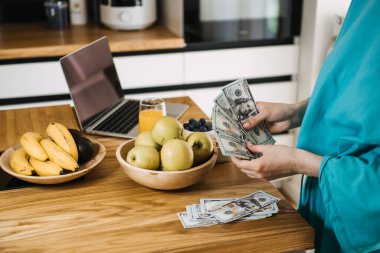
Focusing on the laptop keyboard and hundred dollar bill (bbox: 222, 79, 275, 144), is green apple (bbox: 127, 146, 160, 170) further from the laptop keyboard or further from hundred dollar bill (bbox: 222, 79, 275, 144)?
the laptop keyboard

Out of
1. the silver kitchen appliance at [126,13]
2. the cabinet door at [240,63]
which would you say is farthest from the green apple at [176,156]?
the silver kitchen appliance at [126,13]

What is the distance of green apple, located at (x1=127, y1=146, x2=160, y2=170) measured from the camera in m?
1.33

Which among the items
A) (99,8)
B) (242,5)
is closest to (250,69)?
(242,5)

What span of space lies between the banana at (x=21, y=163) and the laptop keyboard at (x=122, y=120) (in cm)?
36

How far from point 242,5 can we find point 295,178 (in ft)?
3.62

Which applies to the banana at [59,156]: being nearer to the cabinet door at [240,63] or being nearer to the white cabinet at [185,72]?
the white cabinet at [185,72]

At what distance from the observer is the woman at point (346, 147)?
1208mm

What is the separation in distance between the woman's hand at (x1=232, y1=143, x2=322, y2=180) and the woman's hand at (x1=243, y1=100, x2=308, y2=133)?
0.75ft

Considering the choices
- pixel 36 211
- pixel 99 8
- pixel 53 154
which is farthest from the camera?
pixel 99 8

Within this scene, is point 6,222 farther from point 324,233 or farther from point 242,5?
point 242,5

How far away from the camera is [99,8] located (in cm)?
308

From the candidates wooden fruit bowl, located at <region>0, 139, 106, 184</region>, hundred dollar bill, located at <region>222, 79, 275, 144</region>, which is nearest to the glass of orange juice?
wooden fruit bowl, located at <region>0, 139, 106, 184</region>

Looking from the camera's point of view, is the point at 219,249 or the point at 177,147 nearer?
the point at 219,249

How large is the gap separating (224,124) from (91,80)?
759 mm
